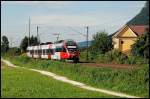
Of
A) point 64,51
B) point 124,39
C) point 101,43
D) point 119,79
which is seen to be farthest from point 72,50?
point 124,39

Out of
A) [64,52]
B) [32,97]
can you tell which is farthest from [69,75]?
[64,52]

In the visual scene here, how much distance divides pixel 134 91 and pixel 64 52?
1533 inches

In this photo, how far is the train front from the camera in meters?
64.5

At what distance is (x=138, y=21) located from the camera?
362 feet

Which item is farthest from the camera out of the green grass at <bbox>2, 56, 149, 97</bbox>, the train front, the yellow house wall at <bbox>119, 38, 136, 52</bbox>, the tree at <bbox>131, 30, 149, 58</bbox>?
the yellow house wall at <bbox>119, 38, 136, 52</bbox>

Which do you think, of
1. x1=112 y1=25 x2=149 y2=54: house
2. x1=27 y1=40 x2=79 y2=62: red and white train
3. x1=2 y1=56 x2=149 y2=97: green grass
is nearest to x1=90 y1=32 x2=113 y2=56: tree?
x1=112 y1=25 x2=149 y2=54: house

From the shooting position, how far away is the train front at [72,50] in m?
64.5

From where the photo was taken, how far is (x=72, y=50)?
6512 centimetres

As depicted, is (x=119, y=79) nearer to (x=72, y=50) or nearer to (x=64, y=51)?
(x=72, y=50)

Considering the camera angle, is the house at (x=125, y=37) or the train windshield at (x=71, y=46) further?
the house at (x=125, y=37)

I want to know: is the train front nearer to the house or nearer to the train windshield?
the train windshield

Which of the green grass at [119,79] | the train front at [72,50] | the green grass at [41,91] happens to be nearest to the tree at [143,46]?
the green grass at [119,79]

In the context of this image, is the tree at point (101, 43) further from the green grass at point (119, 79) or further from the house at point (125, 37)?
the green grass at point (119, 79)

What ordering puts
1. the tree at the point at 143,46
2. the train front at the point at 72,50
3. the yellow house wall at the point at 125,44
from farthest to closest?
the yellow house wall at the point at 125,44 < the train front at the point at 72,50 < the tree at the point at 143,46
